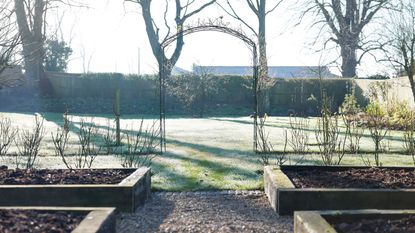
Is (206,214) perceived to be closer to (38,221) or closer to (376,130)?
(38,221)

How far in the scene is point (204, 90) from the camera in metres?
24.6

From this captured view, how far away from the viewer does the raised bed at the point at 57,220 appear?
283cm

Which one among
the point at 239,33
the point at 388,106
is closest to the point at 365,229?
the point at 239,33

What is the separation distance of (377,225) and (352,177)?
2.03 m

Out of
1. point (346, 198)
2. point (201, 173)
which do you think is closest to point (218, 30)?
point (201, 173)

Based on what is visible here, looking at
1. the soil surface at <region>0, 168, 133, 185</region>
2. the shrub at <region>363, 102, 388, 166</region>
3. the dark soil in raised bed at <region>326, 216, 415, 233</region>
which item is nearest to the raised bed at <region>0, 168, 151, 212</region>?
the soil surface at <region>0, 168, 133, 185</region>

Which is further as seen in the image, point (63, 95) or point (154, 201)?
point (63, 95)

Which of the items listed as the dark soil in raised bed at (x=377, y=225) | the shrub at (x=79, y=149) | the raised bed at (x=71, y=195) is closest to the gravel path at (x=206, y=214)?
the raised bed at (x=71, y=195)

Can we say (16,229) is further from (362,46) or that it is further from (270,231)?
(362,46)

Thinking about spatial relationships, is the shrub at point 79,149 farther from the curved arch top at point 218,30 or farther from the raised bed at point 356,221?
the raised bed at point 356,221

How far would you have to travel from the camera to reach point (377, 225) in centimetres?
298

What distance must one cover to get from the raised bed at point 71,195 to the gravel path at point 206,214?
0.18 m

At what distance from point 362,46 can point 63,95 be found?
1784 centimetres

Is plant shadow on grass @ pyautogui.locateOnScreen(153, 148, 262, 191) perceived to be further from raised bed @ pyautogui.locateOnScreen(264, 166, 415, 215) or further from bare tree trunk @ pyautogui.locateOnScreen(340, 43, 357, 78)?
bare tree trunk @ pyautogui.locateOnScreen(340, 43, 357, 78)
